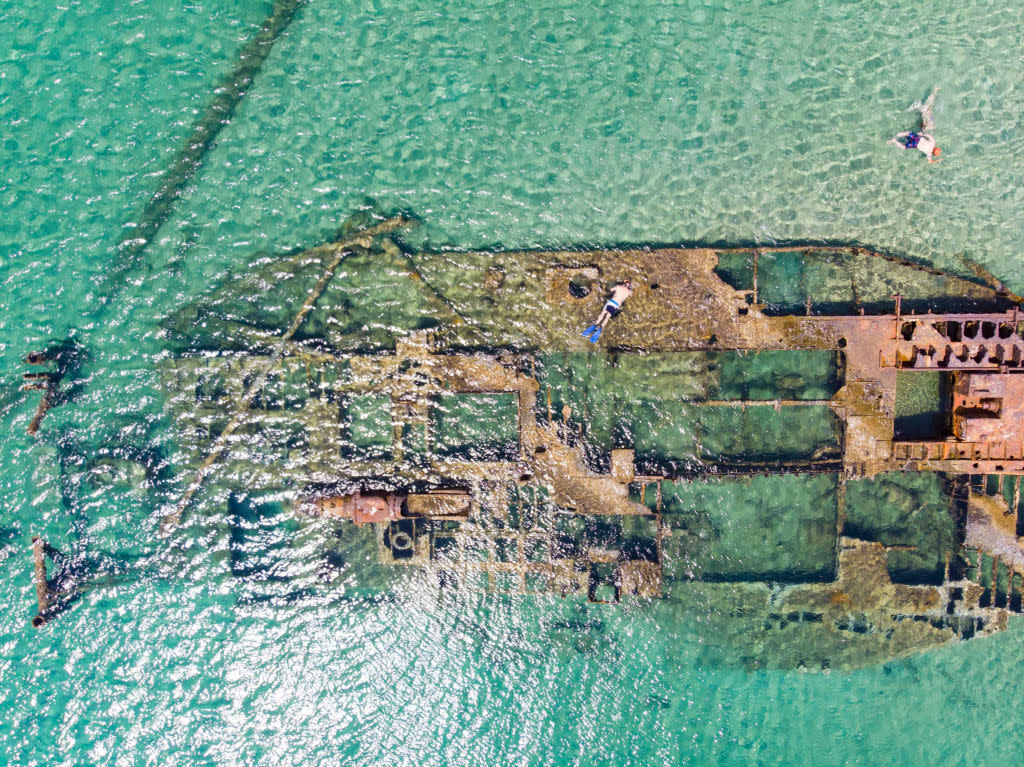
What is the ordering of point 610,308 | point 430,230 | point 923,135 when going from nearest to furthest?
point 610,308
point 923,135
point 430,230

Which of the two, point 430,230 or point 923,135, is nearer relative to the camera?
point 923,135

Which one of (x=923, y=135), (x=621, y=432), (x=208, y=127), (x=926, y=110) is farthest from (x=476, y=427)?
(x=926, y=110)

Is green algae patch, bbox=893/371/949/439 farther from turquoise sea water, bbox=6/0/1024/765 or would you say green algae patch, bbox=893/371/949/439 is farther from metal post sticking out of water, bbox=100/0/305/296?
metal post sticking out of water, bbox=100/0/305/296

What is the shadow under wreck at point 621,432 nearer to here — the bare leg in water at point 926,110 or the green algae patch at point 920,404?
the green algae patch at point 920,404

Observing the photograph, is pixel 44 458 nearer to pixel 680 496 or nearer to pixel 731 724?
pixel 680 496

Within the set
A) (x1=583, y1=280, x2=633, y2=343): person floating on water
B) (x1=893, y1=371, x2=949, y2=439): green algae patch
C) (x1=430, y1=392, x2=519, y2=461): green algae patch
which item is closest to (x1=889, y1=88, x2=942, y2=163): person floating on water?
(x1=893, y1=371, x2=949, y2=439): green algae patch

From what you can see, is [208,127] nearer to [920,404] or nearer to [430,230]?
[430,230]

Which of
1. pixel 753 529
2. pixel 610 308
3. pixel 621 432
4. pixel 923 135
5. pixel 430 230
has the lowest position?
pixel 753 529

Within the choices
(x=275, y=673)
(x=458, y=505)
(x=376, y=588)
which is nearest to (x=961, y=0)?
(x=458, y=505)
